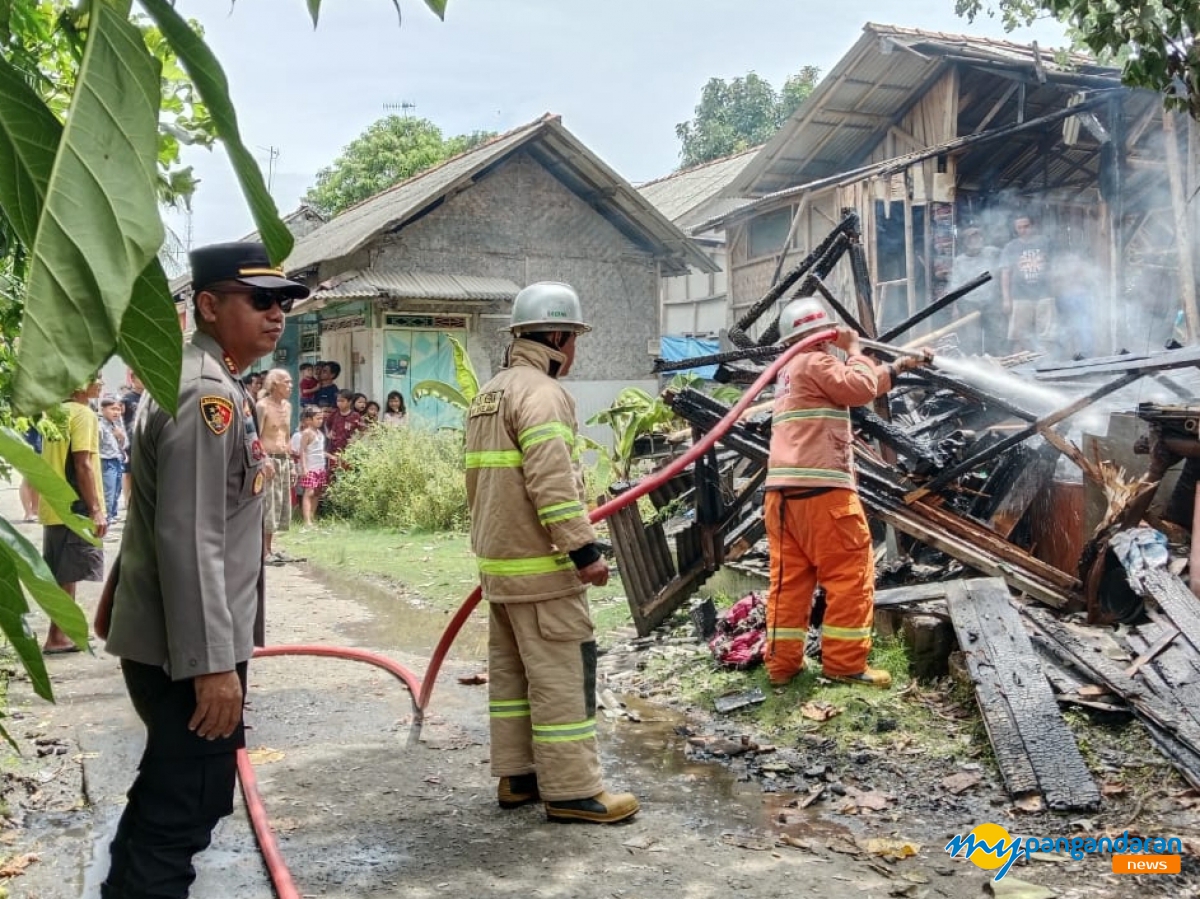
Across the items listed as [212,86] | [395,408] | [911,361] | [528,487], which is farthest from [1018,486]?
[395,408]

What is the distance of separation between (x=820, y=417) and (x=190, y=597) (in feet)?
11.4

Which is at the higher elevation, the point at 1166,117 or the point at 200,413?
the point at 1166,117

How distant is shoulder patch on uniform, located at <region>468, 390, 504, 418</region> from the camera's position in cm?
388

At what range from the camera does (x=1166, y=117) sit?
32.9ft

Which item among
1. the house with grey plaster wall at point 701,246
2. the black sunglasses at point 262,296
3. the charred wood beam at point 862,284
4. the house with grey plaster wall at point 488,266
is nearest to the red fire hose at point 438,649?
the charred wood beam at point 862,284

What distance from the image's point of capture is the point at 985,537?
18.4ft

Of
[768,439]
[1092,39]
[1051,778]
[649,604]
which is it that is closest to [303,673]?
[649,604]

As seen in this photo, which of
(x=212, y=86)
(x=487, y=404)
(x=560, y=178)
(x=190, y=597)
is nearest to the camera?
(x=212, y=86)

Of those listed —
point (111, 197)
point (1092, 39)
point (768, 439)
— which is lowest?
point (768, 439)

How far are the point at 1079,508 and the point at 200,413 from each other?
5.05 meters

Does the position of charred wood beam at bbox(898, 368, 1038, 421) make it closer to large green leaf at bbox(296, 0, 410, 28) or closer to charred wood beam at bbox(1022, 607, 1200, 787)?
charred wood beam at bbox(1022, 607, 1200, 787)

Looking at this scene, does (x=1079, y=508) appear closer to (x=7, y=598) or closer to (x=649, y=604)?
(x=649, y=604)

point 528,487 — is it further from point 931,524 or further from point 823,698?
point 931,524

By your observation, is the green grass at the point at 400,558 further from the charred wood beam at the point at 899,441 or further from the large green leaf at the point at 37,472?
the large green leaf at the point at 37,472
